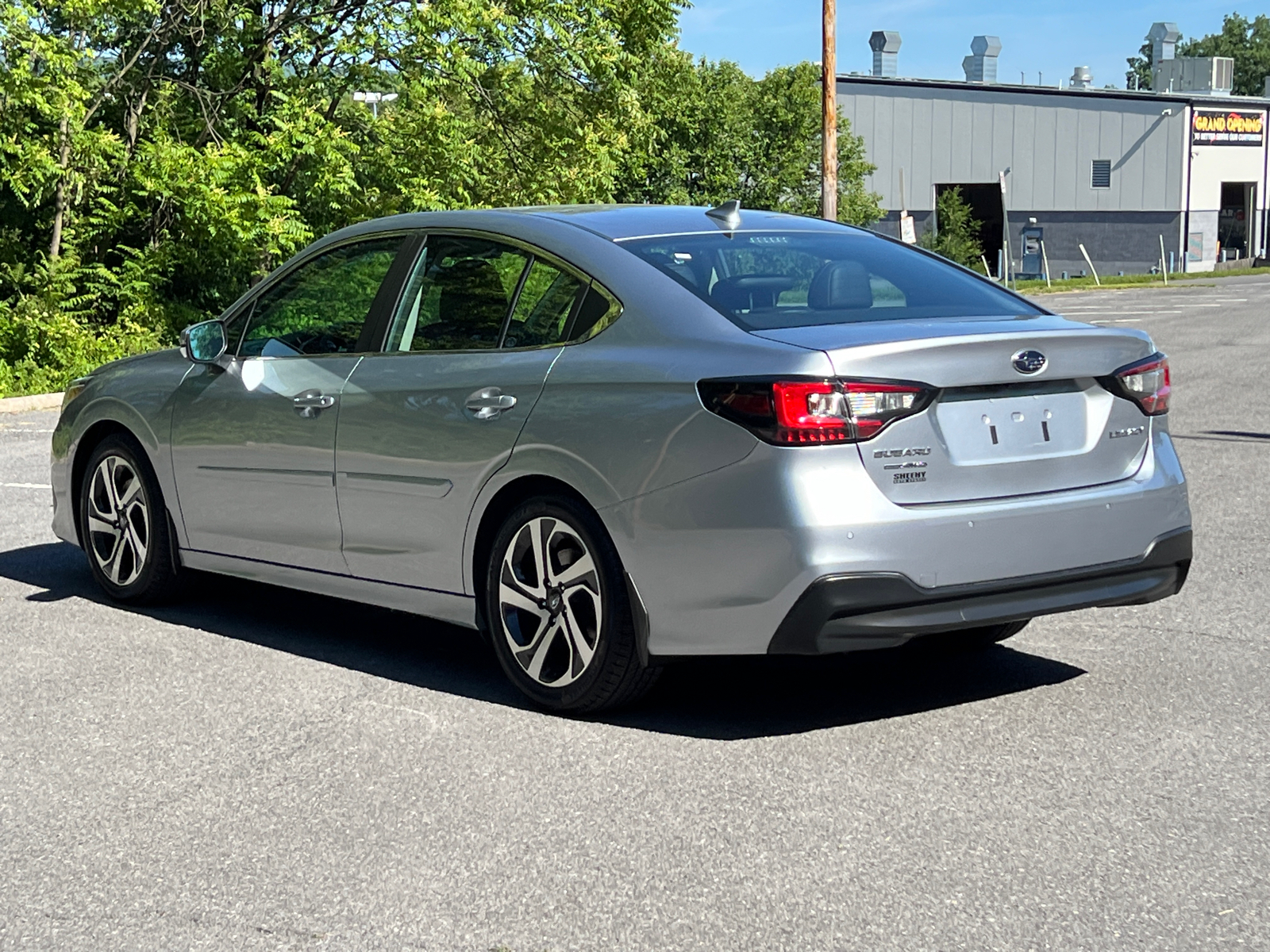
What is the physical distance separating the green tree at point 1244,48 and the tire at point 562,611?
6016 inches

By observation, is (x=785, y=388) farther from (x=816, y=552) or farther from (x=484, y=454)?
(x=484, y=454)

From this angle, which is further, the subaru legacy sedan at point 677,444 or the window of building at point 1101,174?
the window of building at point 1101,174

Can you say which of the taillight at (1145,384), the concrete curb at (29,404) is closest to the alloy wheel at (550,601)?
the taillight at (1145,384)

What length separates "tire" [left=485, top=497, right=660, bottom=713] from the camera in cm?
519

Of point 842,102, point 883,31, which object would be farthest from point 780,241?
point 883,31

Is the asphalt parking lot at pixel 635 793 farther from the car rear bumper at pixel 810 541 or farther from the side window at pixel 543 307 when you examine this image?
the side window at pixel 543 307

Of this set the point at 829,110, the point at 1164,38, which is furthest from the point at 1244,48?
the point at 829,110

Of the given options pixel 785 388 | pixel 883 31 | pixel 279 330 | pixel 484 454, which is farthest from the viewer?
pixel 883 31

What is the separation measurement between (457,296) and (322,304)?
0.81 metres

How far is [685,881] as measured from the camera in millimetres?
3908

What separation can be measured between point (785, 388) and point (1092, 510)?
3.53 ft

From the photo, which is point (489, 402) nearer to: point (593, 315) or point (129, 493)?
point (593, 315)

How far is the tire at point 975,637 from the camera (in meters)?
6.17

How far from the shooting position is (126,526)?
23.9ft
